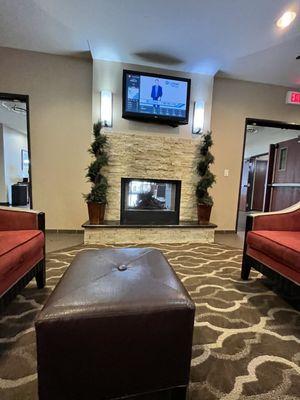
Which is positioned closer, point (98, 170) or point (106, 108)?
point (98, 170)

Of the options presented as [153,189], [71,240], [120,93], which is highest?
[120,93]

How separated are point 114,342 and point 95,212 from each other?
2.35 meters

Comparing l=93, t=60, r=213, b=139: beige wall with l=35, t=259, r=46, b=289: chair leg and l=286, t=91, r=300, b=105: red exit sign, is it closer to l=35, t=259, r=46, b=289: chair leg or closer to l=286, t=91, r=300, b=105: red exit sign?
l=286, t=91, r=300, b=105: red exit sign

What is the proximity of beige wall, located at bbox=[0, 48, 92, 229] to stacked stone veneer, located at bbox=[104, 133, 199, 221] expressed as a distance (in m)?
0.52

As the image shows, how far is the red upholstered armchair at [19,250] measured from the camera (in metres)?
1.28

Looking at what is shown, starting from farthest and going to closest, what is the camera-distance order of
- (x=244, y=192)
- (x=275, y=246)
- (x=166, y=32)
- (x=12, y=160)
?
(x=12, y=160), (x=244, y=192), (x=166, y=32), (x=275, y=246)

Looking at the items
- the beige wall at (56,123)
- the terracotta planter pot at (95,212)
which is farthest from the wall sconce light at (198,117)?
the terracotta planter pot at (95,212)

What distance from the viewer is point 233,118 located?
12.6 feet

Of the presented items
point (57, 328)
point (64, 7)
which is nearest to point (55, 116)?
point (64, 7)

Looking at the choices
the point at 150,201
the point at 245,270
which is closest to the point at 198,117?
the point at 150,201

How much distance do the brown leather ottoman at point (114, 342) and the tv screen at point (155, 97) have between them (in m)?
2.80

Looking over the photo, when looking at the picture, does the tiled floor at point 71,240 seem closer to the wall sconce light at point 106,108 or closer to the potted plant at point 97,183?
the potted plant at point 97,183

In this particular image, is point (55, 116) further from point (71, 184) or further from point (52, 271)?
point (52, 271)

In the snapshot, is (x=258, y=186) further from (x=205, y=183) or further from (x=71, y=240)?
(x=71, y=240)
